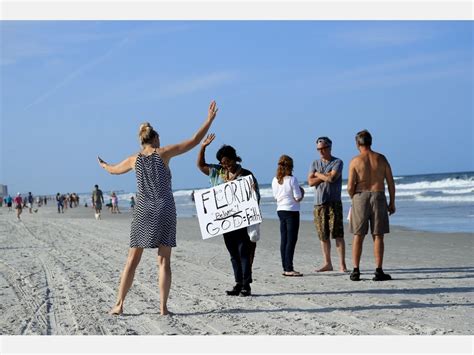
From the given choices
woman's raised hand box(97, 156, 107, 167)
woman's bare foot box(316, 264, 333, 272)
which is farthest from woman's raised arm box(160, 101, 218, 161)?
woman's bare foot box(316, 264, 333, 272)

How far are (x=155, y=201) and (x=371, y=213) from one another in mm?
3381

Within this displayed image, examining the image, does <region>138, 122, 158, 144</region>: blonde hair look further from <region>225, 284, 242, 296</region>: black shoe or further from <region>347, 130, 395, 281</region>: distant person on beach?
<region>347, 130, 395, 281</region>: distant person on beach

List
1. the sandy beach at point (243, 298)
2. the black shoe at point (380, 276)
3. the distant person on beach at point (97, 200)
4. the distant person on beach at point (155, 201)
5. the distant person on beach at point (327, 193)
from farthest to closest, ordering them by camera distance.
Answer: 1. the distant person on beach at point (97, 200)
2. the distant person on beach at point (327, 193)
3. the black shoe at point (380, 276)
4. the distant person on beach at point (155, 201)
5. the sandy beach at point (243, 298)

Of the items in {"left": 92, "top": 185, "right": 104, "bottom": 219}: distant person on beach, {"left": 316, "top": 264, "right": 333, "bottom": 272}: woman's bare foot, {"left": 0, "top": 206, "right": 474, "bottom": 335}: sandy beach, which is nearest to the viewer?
{"left": 0, "top": 206, "right": 474, "bottom": 335}: sandy beach

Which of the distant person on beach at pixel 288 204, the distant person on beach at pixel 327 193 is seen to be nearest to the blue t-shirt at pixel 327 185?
the distant person on beach at pixel 327 193

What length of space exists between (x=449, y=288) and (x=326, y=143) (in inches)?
102

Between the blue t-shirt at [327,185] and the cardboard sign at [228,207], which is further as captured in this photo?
the blue t-shirt at [327,185]

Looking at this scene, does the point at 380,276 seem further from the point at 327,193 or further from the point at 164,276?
the point at 164,276

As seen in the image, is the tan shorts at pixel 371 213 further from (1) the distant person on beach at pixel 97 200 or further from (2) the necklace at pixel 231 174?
(1) the distant person on beach at pixel 97 200

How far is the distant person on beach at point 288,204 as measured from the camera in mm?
8992

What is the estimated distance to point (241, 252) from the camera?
7.42 meters

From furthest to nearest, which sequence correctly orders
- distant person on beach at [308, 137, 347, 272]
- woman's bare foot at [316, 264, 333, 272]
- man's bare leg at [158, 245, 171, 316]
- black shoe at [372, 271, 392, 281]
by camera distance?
woman's bare foot at [316, 264, 333, 272] < distant person on beach at [308, 137, 347, 272] < black shoe at [372, 271, 392, 281] < man's bare leg at [158, 245, 171, 316]

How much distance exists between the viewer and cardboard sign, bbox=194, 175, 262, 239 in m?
7.36
